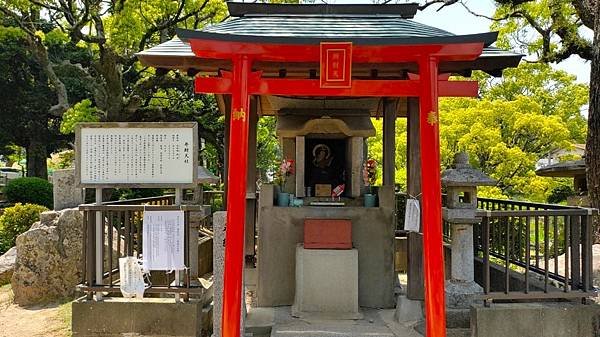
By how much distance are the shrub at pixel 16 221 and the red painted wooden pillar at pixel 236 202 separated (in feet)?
27.8

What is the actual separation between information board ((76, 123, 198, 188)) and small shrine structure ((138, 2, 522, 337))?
620 millimetres

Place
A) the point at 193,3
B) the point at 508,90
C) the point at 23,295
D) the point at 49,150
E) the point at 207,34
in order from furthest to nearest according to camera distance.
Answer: the point at 49,150, the point at 508,90, the point at 193,3, the point at 23,295, the point at 207,34

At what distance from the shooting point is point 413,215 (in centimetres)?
631

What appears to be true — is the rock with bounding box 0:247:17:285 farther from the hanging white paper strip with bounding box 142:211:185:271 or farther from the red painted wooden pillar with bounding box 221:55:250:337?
the red painted wooden pillar with bounding box 221:55:250:337

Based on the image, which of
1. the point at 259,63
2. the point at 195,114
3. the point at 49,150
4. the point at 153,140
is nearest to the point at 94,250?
the point at 153,140

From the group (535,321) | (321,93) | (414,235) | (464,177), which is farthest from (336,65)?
(535,321)

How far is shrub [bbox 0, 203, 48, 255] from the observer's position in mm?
11312

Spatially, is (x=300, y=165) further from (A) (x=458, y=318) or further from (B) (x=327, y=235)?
(A) (x=458, y=318)

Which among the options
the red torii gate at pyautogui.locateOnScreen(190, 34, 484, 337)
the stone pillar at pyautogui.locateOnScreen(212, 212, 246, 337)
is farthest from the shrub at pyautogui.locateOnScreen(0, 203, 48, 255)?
the red torii gate at pyautogui.locateOnScreen(190, 34, 484, 337)

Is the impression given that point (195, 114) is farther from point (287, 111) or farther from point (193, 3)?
point (287, 111)

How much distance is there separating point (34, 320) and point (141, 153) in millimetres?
3928

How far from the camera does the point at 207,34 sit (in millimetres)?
4625

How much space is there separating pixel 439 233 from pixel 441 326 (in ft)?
3.11

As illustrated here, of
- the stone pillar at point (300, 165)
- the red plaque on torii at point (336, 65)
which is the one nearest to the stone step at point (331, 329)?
the stone pillar at point (300, 165)
